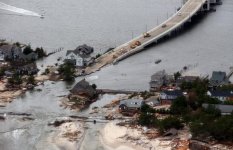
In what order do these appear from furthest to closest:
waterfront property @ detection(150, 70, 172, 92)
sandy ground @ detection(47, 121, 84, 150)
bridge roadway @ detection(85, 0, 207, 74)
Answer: bridge roadway @ detection(85, 0, 207, 74), waterfront property @ detection(150, 70, 172, 92), sandy ground @ detection(47, 121, 84, 150)

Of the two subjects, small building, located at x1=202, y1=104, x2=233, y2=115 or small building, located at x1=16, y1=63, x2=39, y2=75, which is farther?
small building, located at x1=16, y1=63, x2=39, y2=75

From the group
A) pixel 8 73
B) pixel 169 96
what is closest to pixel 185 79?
pixel 169 96

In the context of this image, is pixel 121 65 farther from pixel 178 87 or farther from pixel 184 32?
pixel 184 32

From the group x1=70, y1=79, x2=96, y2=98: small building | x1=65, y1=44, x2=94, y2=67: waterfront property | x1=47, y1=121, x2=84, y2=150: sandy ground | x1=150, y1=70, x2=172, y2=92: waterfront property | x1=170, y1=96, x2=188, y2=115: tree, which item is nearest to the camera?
x1=47, y1=121, x2=84, y2=150: sandy ground

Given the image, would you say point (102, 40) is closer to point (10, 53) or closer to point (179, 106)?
point (10, 53)

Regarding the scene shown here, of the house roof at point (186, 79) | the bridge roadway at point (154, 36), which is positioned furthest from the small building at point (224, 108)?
the bridge roadway at point (154, 36)

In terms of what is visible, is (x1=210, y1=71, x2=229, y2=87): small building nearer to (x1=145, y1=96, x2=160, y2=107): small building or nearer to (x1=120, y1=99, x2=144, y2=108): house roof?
(x1=145, y1=96, x2=160, y2=107): small building

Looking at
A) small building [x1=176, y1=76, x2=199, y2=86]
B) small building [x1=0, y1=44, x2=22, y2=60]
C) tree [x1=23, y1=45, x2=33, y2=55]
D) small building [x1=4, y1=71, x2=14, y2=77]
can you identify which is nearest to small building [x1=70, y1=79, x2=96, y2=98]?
small building [x1=176, y1=76, x2=199, y2=86]

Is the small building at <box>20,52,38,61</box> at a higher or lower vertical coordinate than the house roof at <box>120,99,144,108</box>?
higher
